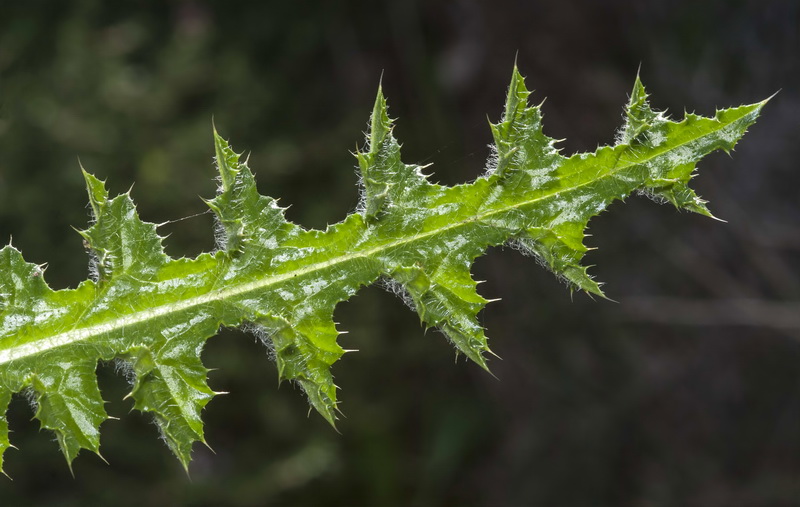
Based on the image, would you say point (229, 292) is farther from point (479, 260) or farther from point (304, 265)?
point (479, 260)

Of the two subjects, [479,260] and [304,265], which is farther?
[479,260]

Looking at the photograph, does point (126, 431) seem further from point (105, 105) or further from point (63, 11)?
point (63, 11)

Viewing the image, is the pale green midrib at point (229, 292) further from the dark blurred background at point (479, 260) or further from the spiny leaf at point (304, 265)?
the dark blurred background at point (479, 260)

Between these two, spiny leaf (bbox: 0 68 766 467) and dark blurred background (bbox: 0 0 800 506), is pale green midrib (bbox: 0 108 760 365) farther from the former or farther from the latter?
dark blurred background (bbox: 0 0 800 506)

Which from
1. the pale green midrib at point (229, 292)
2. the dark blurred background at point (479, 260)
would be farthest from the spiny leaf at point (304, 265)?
the dark blurred background at point (479, 260)

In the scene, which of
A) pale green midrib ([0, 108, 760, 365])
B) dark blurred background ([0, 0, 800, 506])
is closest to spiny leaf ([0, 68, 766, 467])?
pale green midrib ([0, 108, 760, 365])

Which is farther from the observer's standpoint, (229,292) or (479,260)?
(479,260)

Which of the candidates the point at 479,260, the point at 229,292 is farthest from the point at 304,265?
the point at 479,260
